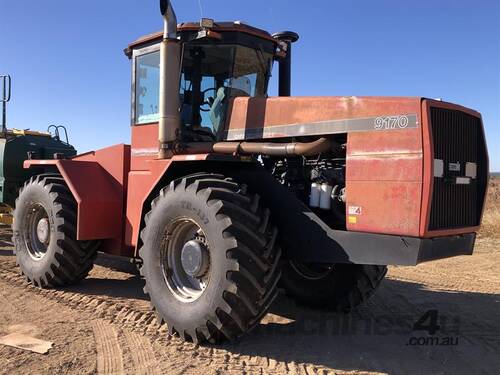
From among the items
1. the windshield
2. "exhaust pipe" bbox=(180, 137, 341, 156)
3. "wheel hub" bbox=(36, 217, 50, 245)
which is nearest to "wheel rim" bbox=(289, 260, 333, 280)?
"exhaust pipe" bbox=(180, 137, 341, 156)

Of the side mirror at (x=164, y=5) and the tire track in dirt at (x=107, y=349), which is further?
the side mirror at (x=164, y=5)

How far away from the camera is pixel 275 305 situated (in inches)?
234

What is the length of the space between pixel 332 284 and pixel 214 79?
2669mm

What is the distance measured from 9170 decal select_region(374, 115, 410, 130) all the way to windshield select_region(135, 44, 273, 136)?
1900 millimetres

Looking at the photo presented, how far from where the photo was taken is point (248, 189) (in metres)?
4.83

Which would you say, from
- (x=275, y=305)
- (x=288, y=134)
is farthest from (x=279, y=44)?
(x=275, y=305)

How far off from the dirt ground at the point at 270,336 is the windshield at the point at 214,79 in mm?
2215

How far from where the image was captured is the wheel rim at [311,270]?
581 centimetres

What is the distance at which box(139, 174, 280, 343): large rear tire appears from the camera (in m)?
4.11

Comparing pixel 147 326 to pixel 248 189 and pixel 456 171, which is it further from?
pixel 456 171

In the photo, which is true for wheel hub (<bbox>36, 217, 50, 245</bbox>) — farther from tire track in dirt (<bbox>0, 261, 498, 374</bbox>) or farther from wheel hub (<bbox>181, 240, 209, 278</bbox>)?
wheel hub (<bbox>181, 240, 209, 278</bbox>)

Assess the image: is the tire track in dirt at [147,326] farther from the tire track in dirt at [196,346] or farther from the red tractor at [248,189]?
the red tractor at [248,189]

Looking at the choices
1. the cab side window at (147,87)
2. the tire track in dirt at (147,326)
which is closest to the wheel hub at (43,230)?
the tire track in dirt at (147,326)

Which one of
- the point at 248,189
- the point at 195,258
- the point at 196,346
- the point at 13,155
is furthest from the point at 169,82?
the point at 13,155
